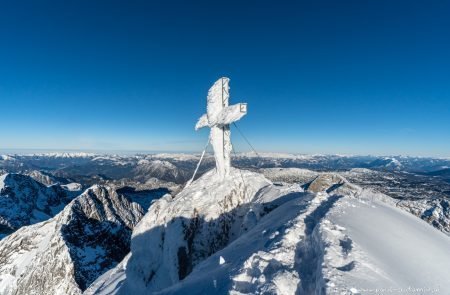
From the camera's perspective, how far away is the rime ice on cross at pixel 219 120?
24475 millimetres

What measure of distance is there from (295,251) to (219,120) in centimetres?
1464

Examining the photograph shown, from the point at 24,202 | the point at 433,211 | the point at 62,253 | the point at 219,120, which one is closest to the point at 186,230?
the point at 219,120

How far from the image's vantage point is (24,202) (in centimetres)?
16575

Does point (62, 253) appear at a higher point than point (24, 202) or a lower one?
higher

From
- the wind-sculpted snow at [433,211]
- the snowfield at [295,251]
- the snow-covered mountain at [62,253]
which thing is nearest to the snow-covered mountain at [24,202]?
the snow-covered mountain at [62,253]

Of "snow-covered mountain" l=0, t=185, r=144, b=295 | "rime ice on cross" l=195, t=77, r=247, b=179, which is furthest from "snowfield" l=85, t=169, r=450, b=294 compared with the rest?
"snow-covered mountain" l=0, t=185, r=144, b=295

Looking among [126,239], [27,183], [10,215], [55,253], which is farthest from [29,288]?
[27,183]

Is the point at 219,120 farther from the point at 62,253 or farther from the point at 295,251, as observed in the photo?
the point at 62,253

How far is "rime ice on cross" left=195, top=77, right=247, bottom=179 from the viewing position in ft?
80.3

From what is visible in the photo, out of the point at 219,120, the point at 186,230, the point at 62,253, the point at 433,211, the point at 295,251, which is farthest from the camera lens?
the point at 433,211

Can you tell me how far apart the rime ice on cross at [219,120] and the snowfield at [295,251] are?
3.56 metres

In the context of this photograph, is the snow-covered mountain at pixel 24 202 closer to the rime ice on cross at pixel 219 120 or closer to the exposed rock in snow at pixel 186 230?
the exposed rock in snow at pixel 186 230

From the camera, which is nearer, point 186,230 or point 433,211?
point 186,230

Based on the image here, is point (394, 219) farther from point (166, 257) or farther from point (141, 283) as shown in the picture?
point (141, 283)
